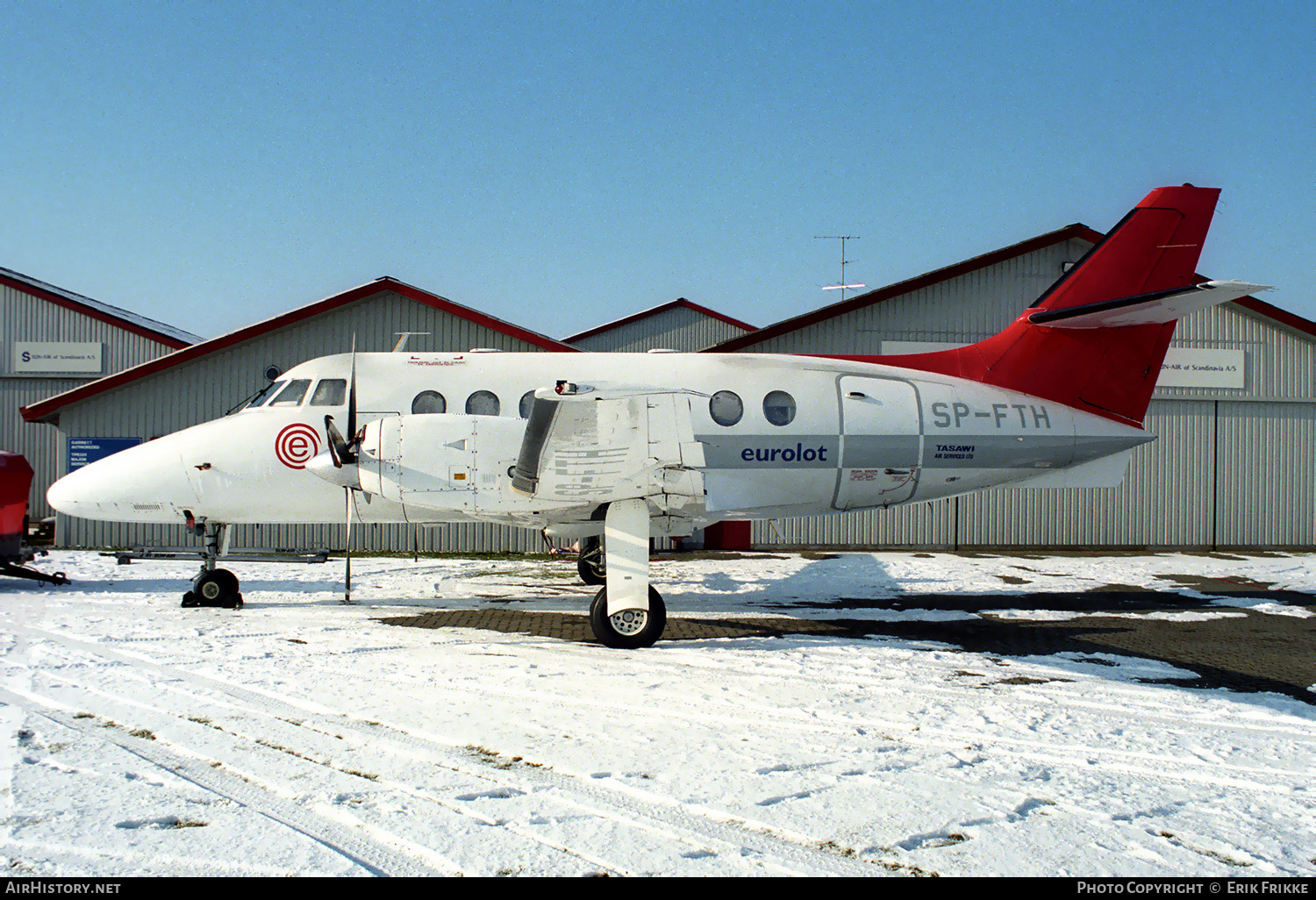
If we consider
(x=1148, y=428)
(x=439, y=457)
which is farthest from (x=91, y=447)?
(x=1148, y=428)

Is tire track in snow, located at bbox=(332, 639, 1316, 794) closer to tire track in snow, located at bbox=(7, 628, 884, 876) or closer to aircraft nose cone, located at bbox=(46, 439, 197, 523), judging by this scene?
tire track in snow, located at bbox=(7, 628, 884, 876)

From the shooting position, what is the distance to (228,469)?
9688 millimetres

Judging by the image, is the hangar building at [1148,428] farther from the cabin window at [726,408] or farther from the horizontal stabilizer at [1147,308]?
the cabin window at [726,408]

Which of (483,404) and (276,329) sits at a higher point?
→ (276,329)

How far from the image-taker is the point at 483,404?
981 centimetres

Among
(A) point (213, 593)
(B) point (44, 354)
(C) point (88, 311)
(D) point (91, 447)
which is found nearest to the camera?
(A) point (213, 593)

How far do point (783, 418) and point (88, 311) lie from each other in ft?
61.0

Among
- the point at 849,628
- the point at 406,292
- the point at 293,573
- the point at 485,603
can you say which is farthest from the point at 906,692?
the point at 406,292

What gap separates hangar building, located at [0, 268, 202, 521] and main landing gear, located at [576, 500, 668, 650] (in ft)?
56.9

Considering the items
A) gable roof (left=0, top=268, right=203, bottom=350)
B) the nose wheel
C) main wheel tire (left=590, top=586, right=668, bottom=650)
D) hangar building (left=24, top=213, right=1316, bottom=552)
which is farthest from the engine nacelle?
gable roof (left=0, top=268, right=203, bottom=350)

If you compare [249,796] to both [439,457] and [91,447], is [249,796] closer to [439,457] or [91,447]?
[439,457]

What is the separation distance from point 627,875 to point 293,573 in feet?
37.8

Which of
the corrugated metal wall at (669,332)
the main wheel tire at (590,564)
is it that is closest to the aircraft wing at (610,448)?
the main wheel tire at (590,564)
